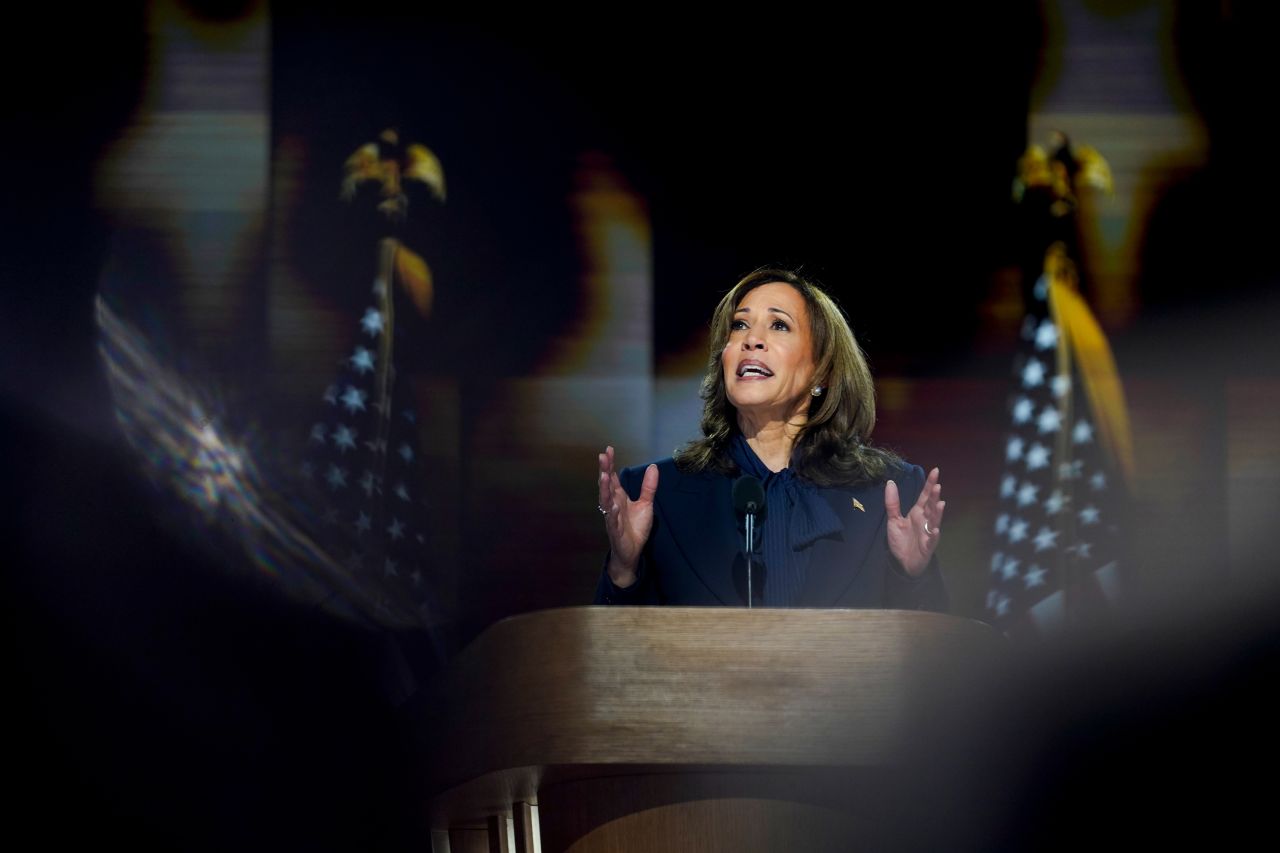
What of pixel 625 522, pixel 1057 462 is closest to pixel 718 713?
pixel 625 522

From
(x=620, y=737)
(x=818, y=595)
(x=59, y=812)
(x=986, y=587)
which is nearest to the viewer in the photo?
(x=620, y=737)

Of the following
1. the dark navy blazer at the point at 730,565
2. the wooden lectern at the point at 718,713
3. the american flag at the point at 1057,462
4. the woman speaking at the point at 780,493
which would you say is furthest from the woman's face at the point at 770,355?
the american flag at the point at 1057,462

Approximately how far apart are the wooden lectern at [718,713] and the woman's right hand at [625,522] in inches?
20.5

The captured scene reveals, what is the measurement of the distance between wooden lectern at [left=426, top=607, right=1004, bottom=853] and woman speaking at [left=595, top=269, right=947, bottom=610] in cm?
46

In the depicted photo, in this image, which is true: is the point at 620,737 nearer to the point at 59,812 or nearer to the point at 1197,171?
the point at 59,812

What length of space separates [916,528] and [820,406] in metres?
0.54

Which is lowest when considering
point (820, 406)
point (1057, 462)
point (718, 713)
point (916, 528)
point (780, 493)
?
point (718, 713)

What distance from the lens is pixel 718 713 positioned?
142 cm

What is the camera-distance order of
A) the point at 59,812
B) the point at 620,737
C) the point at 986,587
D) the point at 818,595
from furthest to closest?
the point at 986,587, the point at 59,812, the point at 818,595, the point at 620,737

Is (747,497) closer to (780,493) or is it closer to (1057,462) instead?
(780,493)

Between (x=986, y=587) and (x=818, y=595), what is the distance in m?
1.99

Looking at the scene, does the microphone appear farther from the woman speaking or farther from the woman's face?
the woman's face

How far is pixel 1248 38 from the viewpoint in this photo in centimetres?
409

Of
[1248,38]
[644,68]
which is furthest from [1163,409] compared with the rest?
[644,68]
